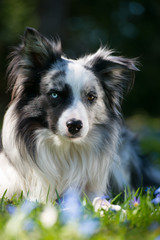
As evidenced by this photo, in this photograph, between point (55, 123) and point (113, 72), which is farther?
point (113, 72)

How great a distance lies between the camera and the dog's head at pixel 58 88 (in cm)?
395

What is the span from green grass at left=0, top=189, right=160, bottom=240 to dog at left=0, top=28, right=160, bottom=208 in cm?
76

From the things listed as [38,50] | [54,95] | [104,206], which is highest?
[38,50]

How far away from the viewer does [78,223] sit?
7.48 feet

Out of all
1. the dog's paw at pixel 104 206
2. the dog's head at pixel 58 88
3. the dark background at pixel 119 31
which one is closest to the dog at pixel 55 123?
the dog's head at pixel 58 88

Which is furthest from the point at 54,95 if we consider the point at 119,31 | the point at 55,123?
the point at 119,31

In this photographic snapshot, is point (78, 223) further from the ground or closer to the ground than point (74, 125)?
closer to the ground

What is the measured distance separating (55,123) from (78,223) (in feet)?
5.89

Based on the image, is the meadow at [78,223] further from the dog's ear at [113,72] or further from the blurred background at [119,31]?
the blurred background at [119,31]

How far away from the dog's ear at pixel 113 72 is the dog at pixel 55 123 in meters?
0.01

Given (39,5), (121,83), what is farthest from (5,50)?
(121,83)

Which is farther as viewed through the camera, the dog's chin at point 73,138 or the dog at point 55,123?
the dog at point 55,123

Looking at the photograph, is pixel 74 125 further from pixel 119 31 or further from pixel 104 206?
pixel 119 31

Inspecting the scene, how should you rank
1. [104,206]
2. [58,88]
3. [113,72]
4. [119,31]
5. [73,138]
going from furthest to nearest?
[119,31] < [113,72] < [58,88] < [73,138] < [104,206]
